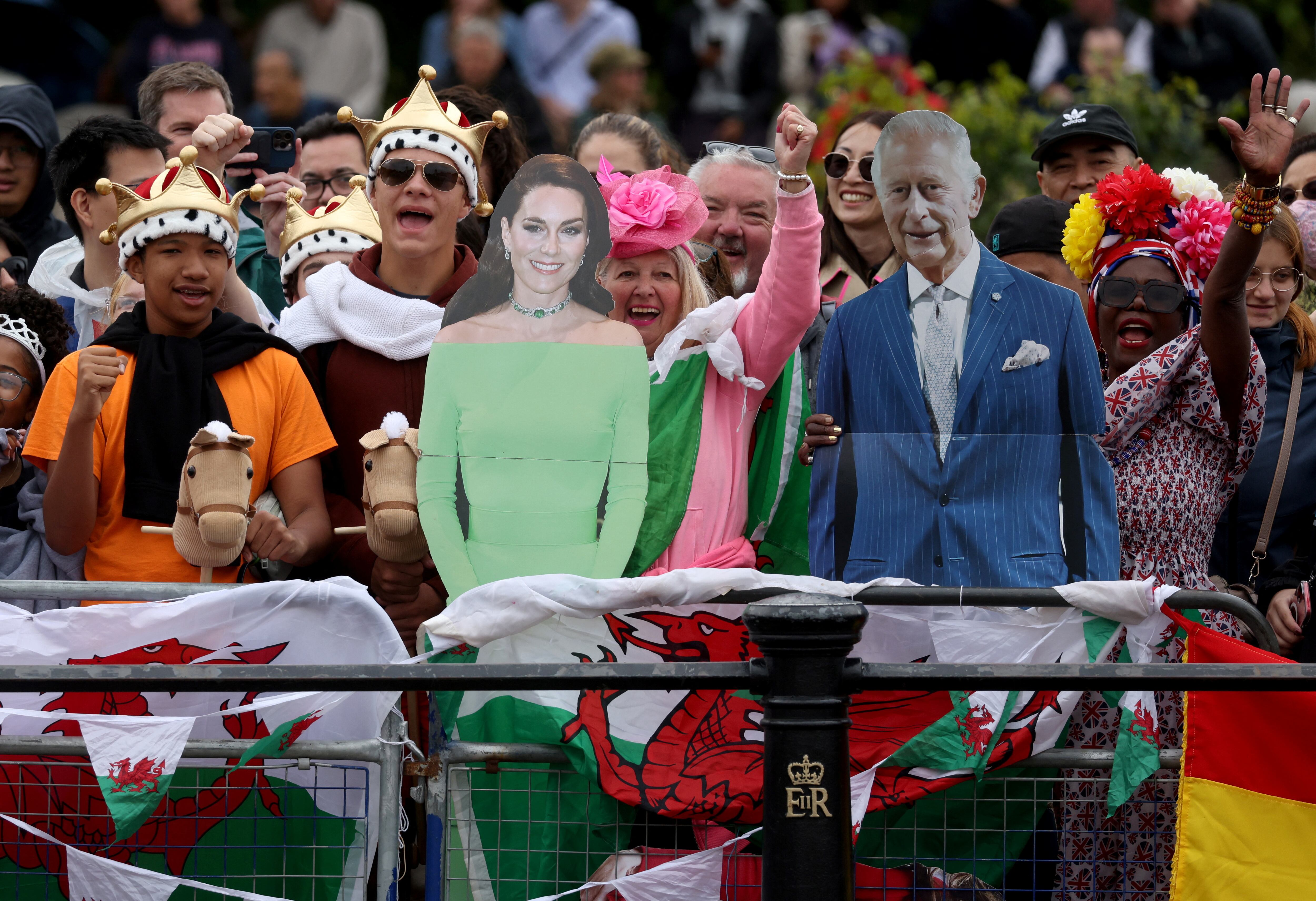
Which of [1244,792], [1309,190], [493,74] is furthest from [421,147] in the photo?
[493,74]

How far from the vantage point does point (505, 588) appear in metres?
3.62

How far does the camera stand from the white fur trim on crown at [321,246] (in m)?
5.33

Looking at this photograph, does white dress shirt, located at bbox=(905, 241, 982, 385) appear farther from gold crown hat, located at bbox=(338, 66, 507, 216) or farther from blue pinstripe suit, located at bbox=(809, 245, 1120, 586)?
gold crown hat, located at bbox=(338, 66, 507, 216)

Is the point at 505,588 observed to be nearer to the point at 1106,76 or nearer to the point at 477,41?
the point at 477,41

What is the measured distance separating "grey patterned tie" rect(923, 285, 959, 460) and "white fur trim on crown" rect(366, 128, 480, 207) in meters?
1.52

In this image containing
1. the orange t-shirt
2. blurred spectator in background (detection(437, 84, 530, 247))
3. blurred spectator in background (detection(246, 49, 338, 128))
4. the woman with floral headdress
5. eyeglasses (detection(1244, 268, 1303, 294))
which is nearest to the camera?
the woman with floral headdress

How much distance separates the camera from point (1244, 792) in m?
3.50

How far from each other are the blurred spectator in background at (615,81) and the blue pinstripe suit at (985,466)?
5.12 meters

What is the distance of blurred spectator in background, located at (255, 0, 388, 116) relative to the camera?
1083cm

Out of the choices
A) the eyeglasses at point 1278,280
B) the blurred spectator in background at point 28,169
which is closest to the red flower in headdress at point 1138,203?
the eyeglasses at point 1278,280

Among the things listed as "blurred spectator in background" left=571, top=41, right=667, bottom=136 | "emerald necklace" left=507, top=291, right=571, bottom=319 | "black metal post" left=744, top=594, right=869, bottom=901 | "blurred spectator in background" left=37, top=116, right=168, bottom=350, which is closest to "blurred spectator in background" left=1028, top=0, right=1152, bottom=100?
"blurred spectator in background" left=571, top=41, right=667, bottom=136

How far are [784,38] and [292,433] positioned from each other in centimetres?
706

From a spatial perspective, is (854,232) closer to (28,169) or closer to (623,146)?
(623,146)

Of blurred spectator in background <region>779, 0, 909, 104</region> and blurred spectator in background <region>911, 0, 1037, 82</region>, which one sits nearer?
blurred spectator in background <region>779, 0, 909, 104</region>
